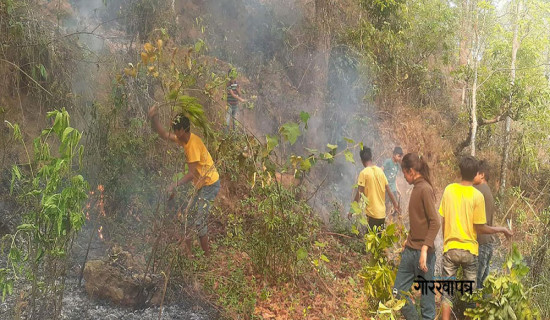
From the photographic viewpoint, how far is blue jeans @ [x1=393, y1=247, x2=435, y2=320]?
3424 mm

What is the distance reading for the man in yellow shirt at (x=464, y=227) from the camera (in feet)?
11.7

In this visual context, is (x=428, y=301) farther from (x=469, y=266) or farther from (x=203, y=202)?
(x=203, y=202)

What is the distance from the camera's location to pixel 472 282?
3641 mm

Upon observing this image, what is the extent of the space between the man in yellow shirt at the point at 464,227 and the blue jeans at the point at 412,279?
206 millimetres

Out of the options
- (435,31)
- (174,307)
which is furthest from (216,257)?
(435,31)

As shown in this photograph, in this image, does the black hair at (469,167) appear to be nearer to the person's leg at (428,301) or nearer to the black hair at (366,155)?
the person's leg at (428,301)

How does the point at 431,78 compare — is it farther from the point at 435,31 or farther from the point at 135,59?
the point at 135,59

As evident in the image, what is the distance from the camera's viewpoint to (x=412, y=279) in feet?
11.5

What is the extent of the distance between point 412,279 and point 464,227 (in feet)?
1.96

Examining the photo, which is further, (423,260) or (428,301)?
(428,301)

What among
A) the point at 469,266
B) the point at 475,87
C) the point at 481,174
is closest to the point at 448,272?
the point at 469,266

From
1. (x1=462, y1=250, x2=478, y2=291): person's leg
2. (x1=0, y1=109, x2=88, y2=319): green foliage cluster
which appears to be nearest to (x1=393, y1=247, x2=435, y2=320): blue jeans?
(x1=462, y1=250, x2=478, y2=291): person's leg

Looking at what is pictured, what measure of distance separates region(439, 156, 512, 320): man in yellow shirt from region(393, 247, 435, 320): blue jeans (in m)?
0.21

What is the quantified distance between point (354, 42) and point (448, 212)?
20.3 feet
